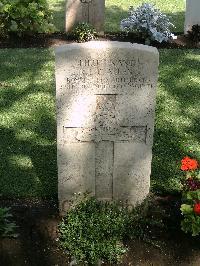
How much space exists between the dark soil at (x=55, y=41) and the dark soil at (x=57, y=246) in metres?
5.49

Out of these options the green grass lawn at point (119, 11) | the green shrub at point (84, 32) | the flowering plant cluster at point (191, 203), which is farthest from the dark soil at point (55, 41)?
the flowering plant cluster at point (191, 203)

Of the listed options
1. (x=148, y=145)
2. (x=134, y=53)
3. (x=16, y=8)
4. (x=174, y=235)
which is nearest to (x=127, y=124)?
(x=148, y=145)

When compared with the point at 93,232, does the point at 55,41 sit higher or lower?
higher

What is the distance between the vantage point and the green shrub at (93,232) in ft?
14.1

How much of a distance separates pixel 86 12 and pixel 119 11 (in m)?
2.56

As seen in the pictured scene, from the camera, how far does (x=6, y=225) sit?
454 cm

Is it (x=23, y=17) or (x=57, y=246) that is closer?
(x=57, y=246)

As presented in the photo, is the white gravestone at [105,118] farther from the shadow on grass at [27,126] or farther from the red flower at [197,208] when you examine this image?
the shadow on grass at [27,126]

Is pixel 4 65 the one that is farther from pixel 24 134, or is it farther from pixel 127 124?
pixel 127 124

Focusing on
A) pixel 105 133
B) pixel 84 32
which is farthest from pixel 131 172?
pixel 84 32

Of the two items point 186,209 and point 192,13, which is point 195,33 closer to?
point 192,13

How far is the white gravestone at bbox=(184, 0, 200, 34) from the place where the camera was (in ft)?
32.1

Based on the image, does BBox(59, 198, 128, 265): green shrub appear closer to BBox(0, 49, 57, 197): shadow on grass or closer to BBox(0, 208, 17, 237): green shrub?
BBox(0, 208, 17, 237): green shrub

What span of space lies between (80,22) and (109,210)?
250 inches
